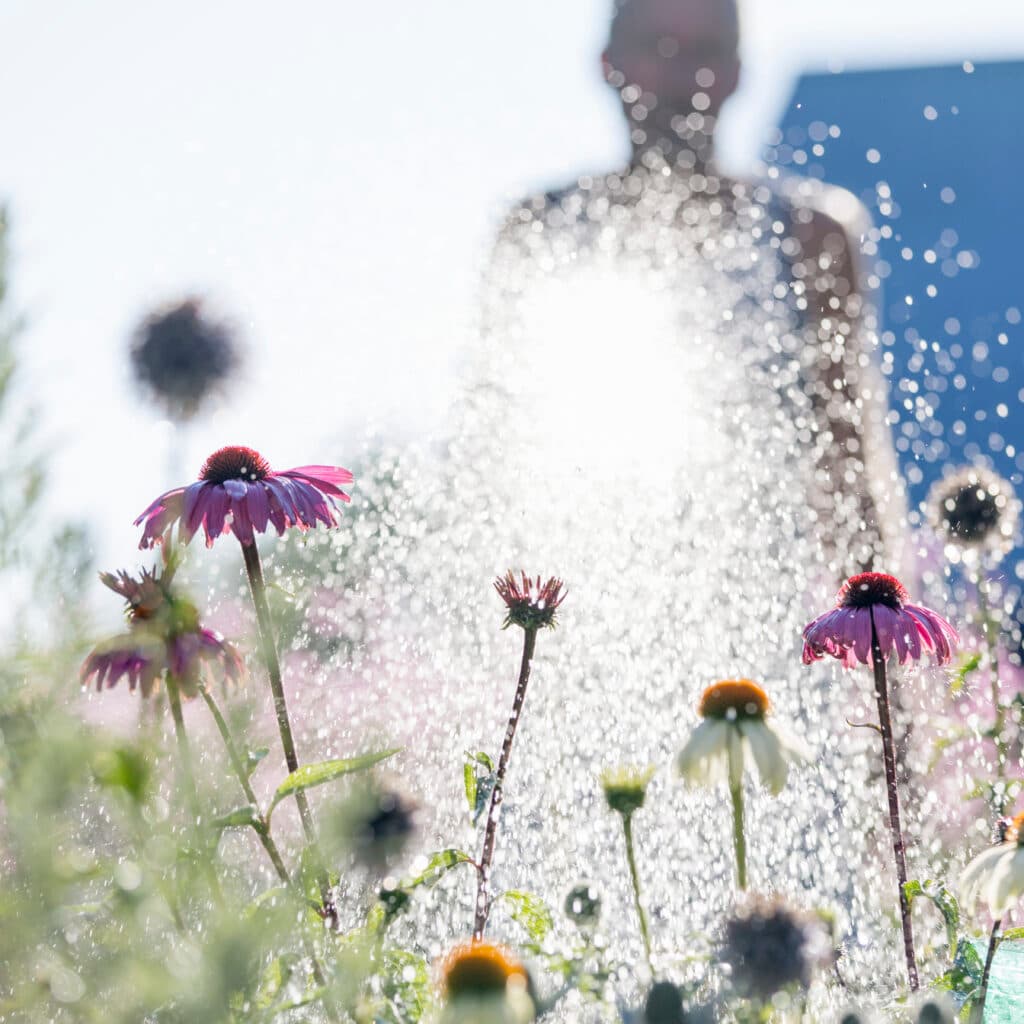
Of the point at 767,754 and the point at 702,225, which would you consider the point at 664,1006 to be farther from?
the point at 702,225

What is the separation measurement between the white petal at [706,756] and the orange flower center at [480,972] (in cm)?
25

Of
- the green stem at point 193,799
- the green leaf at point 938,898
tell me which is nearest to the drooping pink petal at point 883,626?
the green leaf at point 938,898

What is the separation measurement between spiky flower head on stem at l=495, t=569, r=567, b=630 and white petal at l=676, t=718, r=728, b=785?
0.43ft

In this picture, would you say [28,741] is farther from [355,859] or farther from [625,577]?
[625,577]

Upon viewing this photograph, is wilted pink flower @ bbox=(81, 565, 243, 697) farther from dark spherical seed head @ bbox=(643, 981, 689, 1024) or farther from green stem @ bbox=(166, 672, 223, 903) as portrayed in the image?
dark spherical seed head @ bbox=(643, 981, 689, 1024)

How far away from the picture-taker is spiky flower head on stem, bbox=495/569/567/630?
0.82m

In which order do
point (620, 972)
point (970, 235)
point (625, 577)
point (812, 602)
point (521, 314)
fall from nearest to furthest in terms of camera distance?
point (620, 972) < point (625, 577) < point (812, 602) < point (521, 314) < point (970, 235)

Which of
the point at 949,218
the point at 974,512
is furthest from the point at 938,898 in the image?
the point at 949,218

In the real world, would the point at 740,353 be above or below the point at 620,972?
above

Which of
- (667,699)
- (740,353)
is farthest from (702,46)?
(667,699)

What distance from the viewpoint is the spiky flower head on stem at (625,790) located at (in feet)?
2.42

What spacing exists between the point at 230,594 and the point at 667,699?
88cm

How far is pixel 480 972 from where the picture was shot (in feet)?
1.69

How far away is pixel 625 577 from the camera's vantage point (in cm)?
190
